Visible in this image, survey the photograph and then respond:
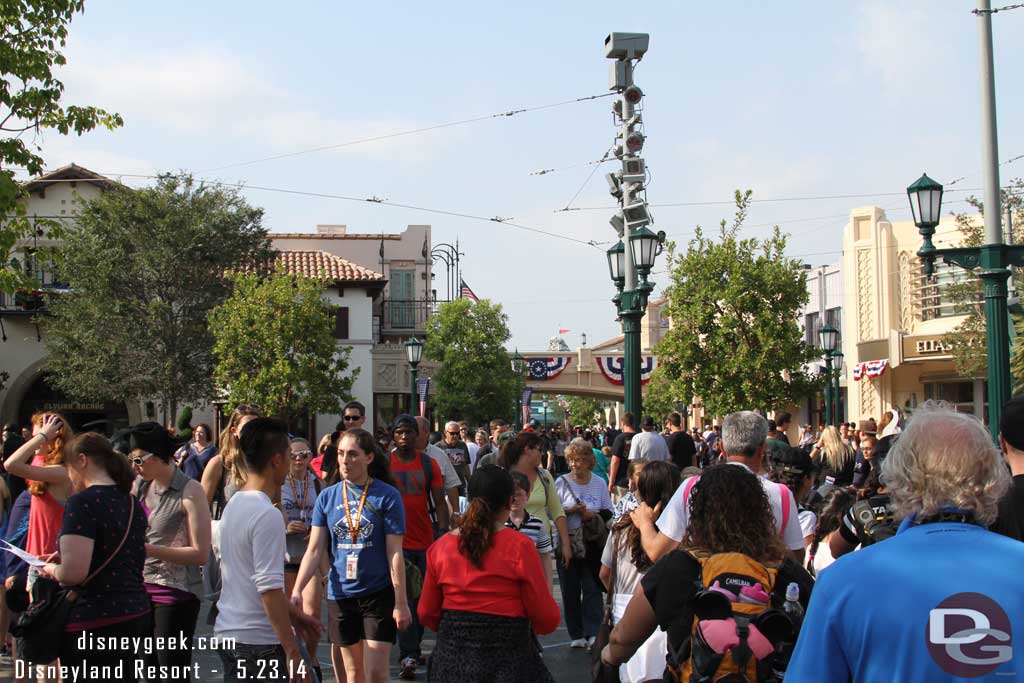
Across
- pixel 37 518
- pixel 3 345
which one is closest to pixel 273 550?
pixel 37 518

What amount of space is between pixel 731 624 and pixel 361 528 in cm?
309

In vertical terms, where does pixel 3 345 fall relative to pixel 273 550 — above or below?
above

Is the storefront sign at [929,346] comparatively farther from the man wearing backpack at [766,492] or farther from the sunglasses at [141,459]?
the sunglasses at [141,459]

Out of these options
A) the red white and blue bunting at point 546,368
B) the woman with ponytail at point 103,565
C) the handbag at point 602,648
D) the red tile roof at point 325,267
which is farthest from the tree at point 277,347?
the woman with ponytail at point 103,565

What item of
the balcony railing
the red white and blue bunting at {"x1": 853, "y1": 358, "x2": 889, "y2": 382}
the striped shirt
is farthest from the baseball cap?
the balcony railing

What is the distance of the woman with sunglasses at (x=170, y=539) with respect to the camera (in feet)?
18.8

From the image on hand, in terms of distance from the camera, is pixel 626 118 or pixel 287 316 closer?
pixel 626 118

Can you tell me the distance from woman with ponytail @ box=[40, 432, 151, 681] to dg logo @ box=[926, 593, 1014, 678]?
389 centimetres

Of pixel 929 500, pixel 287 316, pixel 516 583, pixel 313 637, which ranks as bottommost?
pixel 313 637

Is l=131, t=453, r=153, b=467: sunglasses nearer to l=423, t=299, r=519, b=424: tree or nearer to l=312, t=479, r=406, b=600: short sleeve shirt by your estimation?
l=312, t=479, r=406, b=600: short sleeve shirt

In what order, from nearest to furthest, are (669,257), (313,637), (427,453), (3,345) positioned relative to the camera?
(313,637), (427,453), (669,257), (3,345)

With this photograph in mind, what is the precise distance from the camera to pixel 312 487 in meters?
8.29

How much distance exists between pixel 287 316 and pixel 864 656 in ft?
107

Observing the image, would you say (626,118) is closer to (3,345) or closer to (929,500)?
(929,500)
